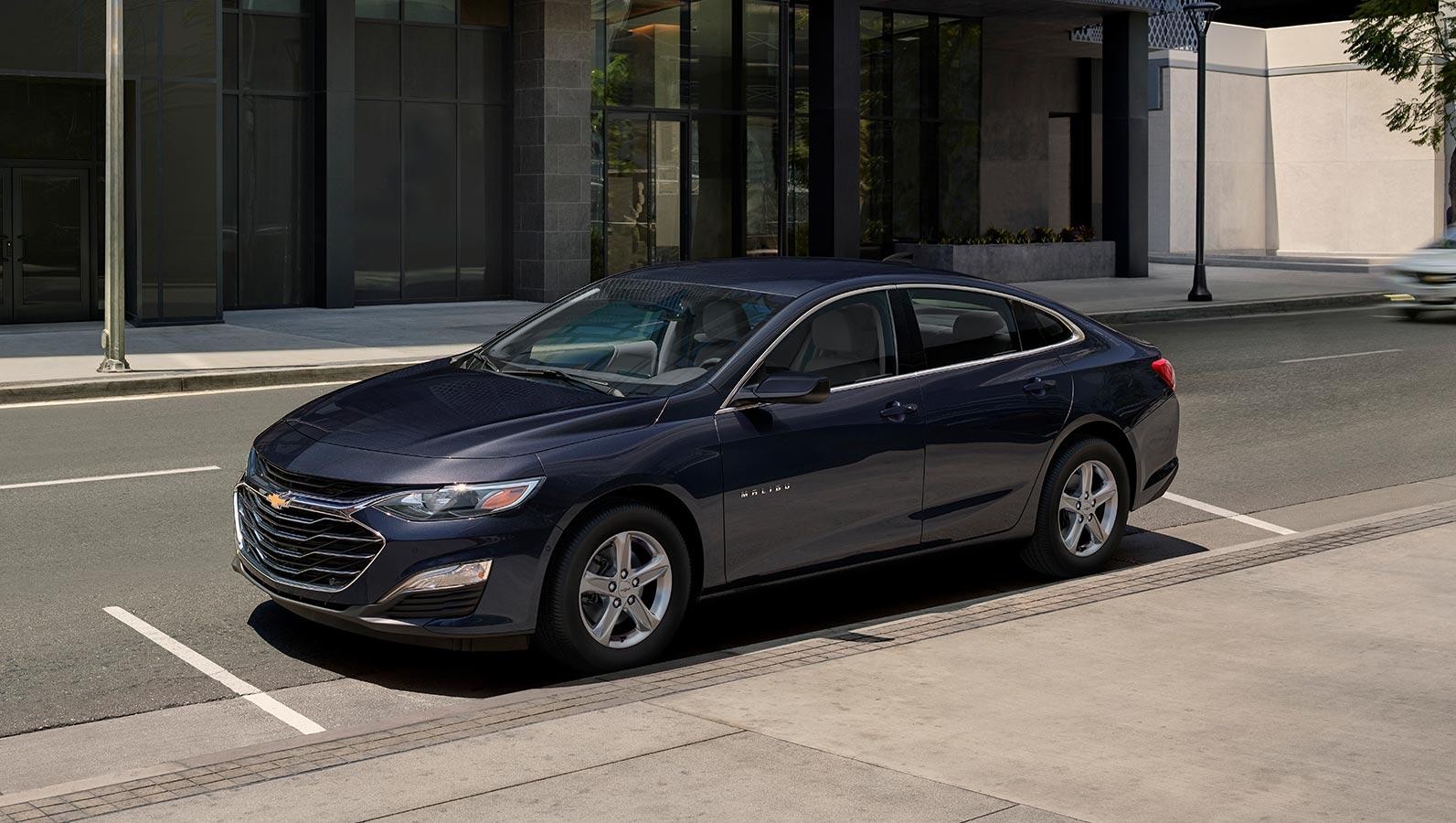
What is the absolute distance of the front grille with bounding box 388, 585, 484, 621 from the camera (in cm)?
659

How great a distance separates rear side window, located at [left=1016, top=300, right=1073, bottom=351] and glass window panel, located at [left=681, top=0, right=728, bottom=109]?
23481 millimetres

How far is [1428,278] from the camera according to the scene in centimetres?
2506

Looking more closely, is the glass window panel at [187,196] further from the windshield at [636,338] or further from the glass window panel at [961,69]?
the glass window panel at [961,69]

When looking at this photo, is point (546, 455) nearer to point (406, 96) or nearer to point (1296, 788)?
point (1296, 788)

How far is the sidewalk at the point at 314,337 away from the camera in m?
17.3

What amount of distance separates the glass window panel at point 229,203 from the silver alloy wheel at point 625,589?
20.7 m

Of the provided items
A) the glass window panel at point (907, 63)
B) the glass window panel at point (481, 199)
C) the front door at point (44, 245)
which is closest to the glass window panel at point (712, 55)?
the glass window panel at point (481, 199)

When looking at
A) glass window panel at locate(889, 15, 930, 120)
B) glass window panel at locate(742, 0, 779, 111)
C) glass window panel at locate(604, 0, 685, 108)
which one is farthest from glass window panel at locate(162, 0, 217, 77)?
glass window panel at locate(889, 15, 930, 120)

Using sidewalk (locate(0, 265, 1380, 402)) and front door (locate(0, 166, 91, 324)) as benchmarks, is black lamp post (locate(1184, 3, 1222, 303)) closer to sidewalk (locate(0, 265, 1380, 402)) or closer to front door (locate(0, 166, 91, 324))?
sidewalk (locate(0, 265, 1380, 402))

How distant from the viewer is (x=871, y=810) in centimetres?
505

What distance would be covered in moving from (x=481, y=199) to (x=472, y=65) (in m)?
2.19

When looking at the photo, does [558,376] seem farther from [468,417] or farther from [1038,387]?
[1038,387]

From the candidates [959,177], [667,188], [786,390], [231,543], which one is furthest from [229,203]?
[786,390]

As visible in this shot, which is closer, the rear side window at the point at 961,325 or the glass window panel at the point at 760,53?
the rear side window at the point at 961,325
